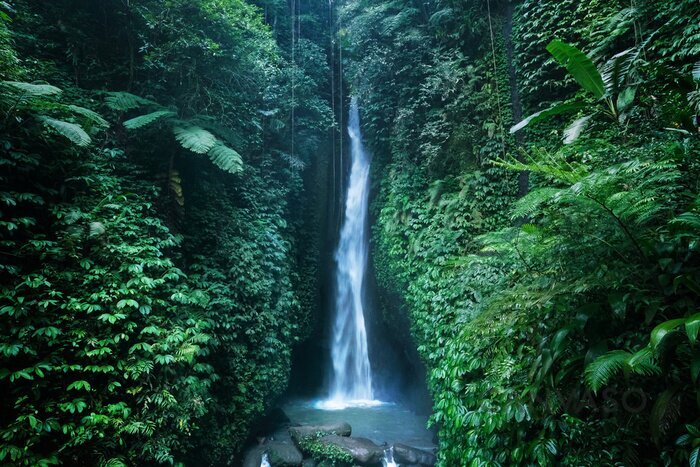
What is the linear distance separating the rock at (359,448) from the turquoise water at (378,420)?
0.74 m

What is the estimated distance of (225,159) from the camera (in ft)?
23.3

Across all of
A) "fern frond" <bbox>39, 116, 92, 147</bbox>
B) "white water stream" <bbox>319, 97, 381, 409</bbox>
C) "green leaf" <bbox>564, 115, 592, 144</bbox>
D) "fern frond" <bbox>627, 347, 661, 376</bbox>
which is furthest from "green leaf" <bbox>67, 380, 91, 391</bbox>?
"white water stream" <bbox>319, 97, 381, 409</bbox>

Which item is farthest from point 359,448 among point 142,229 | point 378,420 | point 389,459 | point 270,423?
point 142,229

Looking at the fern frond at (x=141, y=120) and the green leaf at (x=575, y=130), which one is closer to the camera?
the green leaf at (x=575, y=130)

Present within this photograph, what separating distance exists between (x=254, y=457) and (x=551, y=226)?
7015 millimetres

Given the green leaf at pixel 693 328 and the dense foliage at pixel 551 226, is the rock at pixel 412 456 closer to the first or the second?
the dense foliage at pixel 551 226

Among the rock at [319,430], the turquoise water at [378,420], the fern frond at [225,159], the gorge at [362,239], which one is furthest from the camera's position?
the turquoise water at [378,420]

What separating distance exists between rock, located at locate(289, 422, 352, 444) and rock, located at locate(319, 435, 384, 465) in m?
0.24

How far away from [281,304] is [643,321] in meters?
7.00

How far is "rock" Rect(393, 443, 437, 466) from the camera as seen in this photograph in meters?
7.29

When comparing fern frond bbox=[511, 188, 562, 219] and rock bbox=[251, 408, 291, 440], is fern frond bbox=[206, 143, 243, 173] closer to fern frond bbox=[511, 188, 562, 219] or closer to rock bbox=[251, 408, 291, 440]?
fern frond bbox=[511, 188, 562, 219]

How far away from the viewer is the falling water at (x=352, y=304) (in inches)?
478

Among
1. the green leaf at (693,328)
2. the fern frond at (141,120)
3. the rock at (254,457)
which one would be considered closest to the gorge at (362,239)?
the green leaf at (693,328)

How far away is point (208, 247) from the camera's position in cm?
781
